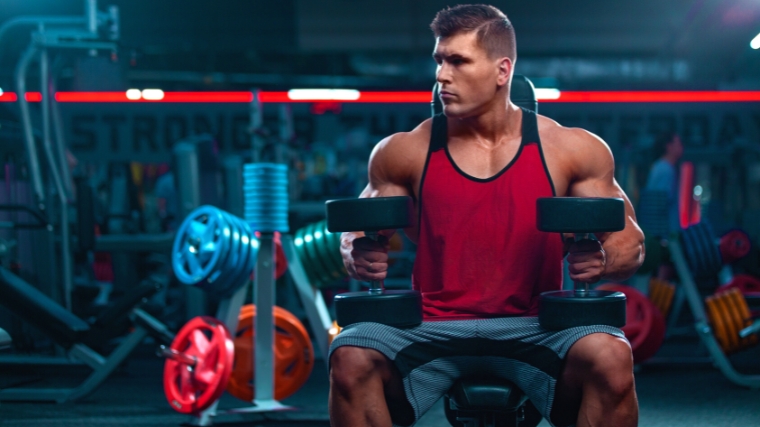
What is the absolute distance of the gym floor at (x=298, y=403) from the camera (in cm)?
258

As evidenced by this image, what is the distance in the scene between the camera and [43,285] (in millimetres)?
3773

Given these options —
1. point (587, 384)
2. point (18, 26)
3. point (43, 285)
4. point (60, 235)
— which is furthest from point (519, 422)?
point (18, 26)

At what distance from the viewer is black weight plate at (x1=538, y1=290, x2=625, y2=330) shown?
47.6 inches

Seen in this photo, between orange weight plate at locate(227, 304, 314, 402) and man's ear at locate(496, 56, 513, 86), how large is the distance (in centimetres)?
157

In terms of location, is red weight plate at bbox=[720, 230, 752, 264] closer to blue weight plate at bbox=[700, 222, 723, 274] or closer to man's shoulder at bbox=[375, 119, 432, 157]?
blue weight plate at bbox=[700, 222, 723, 274]

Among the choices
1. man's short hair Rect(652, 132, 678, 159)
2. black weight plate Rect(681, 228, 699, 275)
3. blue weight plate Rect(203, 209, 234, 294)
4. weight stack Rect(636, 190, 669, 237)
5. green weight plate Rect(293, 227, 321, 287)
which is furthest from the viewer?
man's short hair Rect(652, 132, 678, 159)

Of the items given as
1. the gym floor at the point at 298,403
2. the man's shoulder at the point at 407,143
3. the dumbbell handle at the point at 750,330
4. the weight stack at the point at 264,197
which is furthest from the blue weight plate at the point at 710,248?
the man's shoulder at the point at 407,143

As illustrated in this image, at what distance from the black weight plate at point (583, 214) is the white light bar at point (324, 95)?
247 inches

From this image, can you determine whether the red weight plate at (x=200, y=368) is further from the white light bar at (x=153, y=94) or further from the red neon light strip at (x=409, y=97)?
the white light bar at (x=153, y=94)

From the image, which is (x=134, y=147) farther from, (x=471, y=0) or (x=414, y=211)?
(x=414, y=211)

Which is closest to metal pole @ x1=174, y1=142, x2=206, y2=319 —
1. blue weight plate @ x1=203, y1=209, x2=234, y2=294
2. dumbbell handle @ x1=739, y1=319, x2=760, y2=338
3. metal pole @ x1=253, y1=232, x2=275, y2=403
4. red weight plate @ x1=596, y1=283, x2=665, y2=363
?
metal pole @ x1=253, y1=232, x2=275, y2=403

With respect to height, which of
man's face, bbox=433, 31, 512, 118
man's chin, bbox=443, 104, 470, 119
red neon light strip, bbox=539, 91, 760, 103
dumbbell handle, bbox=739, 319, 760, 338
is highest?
red neon light strip, bbox=539, 91, 760, 103

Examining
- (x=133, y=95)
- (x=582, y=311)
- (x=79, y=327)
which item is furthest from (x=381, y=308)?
(x=133, y=95)

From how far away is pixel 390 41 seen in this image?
7805 mm
